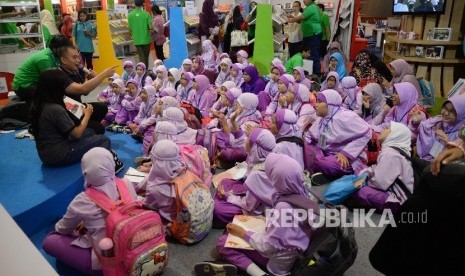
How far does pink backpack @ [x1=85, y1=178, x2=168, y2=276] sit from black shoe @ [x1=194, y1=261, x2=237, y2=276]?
0.23 meters

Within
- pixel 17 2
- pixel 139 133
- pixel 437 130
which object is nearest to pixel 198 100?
pixel 139 133

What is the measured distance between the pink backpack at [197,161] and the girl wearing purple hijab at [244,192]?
0.60 feet

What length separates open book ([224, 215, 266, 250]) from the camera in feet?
7.55

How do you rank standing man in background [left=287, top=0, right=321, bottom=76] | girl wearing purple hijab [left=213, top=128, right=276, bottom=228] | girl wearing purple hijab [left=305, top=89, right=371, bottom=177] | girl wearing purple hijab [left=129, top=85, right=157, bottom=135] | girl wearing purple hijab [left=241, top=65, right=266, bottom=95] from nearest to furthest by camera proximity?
girl wearing purple hijab [left=213, top=128, right=276, bottom=228]
girl wearing purple hijab [left=305, top=89, right=371, bottom=177]
girl wearing purple hijab [left=129, top=85, right=157, bottom=135]
girl wearing purple hijab [left=241, top=65, right=266, bottom=95]
standing man in background [left=287, top=0, right=321, bottom=76]

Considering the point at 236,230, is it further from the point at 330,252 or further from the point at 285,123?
the point at 285,123

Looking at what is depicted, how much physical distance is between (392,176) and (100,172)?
2.23m

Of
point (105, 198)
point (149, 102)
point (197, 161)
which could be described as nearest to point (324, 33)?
point (149, 102)

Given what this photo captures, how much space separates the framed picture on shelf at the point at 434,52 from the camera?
20.4ft

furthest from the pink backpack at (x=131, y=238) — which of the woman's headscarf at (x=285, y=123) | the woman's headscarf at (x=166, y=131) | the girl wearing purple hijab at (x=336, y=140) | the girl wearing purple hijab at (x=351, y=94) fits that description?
the girl wearing purple hijab at (x=351, y=94)

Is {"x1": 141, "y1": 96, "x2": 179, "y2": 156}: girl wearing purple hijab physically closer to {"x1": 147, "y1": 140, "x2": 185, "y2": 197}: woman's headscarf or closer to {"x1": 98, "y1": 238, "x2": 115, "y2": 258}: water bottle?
{"x1": 147, "y1": 140, "x2": 185, "y2": 197}: woman's headscarf

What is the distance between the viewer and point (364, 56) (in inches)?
247

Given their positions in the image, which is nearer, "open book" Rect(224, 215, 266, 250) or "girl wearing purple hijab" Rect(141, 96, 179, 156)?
"open book" Rect(224, 215, 266, 250)

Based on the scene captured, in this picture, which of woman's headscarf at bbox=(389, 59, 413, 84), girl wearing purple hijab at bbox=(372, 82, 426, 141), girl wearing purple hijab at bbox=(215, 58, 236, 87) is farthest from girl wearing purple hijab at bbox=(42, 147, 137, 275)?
woman's headscarf at bbox=(389, 59, 413, 84)

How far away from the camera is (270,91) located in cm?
553
